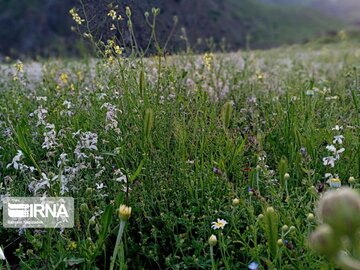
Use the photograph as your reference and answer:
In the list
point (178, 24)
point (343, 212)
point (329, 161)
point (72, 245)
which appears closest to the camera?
point (343, 212)

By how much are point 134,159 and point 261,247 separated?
2.47 ft

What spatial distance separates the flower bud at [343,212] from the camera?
71cm

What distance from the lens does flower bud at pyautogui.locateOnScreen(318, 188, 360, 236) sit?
0.71 meters

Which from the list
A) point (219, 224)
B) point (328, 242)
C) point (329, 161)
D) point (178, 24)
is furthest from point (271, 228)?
point (178, 24)

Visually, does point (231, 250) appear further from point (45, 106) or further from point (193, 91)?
point (45, 106)

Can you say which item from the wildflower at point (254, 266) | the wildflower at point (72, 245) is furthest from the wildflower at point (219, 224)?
the wildflower at point (72, 245)

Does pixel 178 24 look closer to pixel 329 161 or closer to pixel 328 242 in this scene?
pixel 329 161

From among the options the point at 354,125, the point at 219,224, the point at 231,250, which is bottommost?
the point at 231,250

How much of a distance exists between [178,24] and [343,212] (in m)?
7.04

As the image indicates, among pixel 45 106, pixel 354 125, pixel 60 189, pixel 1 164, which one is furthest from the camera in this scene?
pixel 45 106

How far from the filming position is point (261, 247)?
183cm

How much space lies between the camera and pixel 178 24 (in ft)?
24.7

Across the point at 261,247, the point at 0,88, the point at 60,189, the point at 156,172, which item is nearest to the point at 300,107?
the point at 156,172

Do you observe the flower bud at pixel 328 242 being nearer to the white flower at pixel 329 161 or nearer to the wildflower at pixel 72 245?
the wildflower at pixel 72 245
